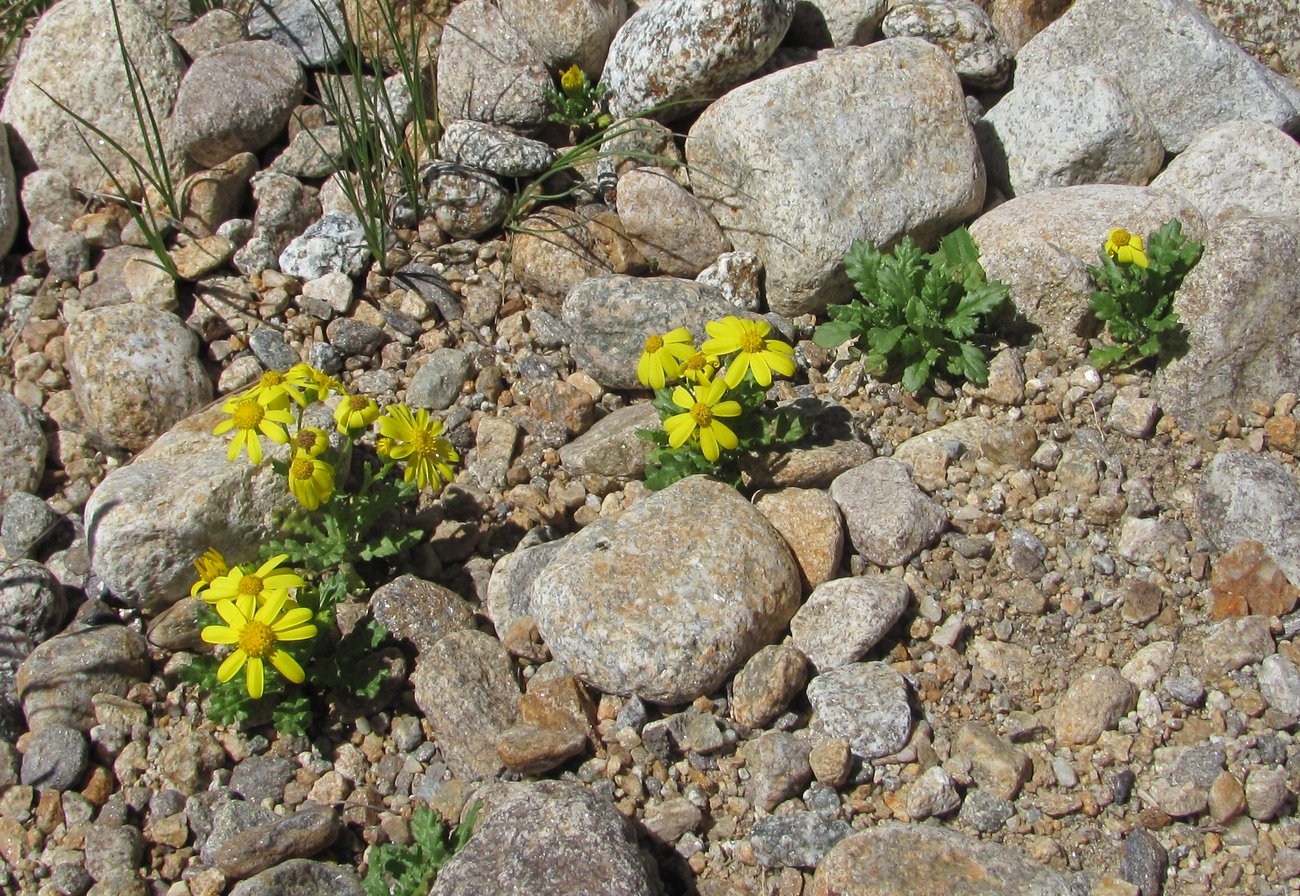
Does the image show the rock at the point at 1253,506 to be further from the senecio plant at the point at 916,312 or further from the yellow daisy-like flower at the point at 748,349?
the yellow daisy-like flower at the point at 748,349

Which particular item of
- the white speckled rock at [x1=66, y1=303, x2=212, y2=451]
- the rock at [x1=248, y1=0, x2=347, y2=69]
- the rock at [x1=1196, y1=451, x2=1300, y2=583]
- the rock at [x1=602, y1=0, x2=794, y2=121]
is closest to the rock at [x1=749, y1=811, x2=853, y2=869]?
the rock at [x1=1196, y1=451, x2=1300, y2=583]

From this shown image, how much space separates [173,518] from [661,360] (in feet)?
6.00

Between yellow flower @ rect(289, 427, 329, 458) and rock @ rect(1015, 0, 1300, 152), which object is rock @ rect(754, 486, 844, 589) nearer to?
yellow flower @ rect(289, 427, 329, 458)

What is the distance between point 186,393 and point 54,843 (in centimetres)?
184

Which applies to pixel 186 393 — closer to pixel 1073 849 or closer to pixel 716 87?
pixel 716 87

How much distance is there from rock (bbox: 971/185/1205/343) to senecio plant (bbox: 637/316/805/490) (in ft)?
3.86

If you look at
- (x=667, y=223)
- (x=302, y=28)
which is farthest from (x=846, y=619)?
(x=302, y=28)

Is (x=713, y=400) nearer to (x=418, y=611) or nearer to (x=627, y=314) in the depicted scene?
(x=627, y=314)

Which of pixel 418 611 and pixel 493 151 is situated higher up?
pixel 493 151

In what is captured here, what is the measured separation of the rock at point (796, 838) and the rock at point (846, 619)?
56 cm

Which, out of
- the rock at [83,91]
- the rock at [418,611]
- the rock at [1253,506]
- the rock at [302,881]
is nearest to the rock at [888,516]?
the rock at [1253,506]

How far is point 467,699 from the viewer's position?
3705 millimetres

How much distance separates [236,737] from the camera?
3748 millimetres

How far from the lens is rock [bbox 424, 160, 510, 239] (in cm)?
518
